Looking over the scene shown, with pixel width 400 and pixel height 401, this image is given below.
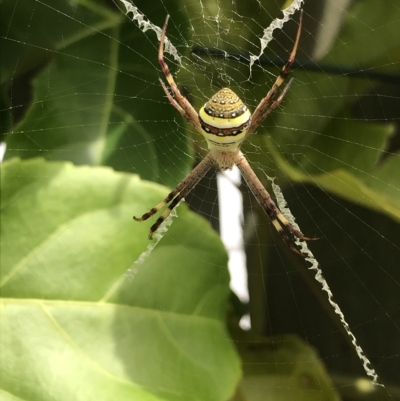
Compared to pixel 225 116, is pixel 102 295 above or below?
below

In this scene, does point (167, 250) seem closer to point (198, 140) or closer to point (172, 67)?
point (198, 140)

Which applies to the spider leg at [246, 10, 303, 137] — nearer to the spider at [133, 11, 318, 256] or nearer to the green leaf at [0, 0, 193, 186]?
the spider at [133, 11, 318, 256]

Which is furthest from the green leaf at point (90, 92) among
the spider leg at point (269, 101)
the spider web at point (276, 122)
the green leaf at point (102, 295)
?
the spider leg at point (269, 101)

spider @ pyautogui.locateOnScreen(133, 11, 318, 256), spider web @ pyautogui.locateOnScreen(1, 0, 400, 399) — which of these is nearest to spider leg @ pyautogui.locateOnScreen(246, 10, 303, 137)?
spider @ pyautogui.locateOnScreen(133, 11, 318, 256)

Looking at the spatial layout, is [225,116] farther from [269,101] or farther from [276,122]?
[276,122]

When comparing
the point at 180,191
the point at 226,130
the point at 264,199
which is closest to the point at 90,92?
the point at 180,191

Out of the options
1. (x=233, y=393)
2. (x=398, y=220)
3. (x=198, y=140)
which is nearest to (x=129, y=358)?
(x=233, y=393)
